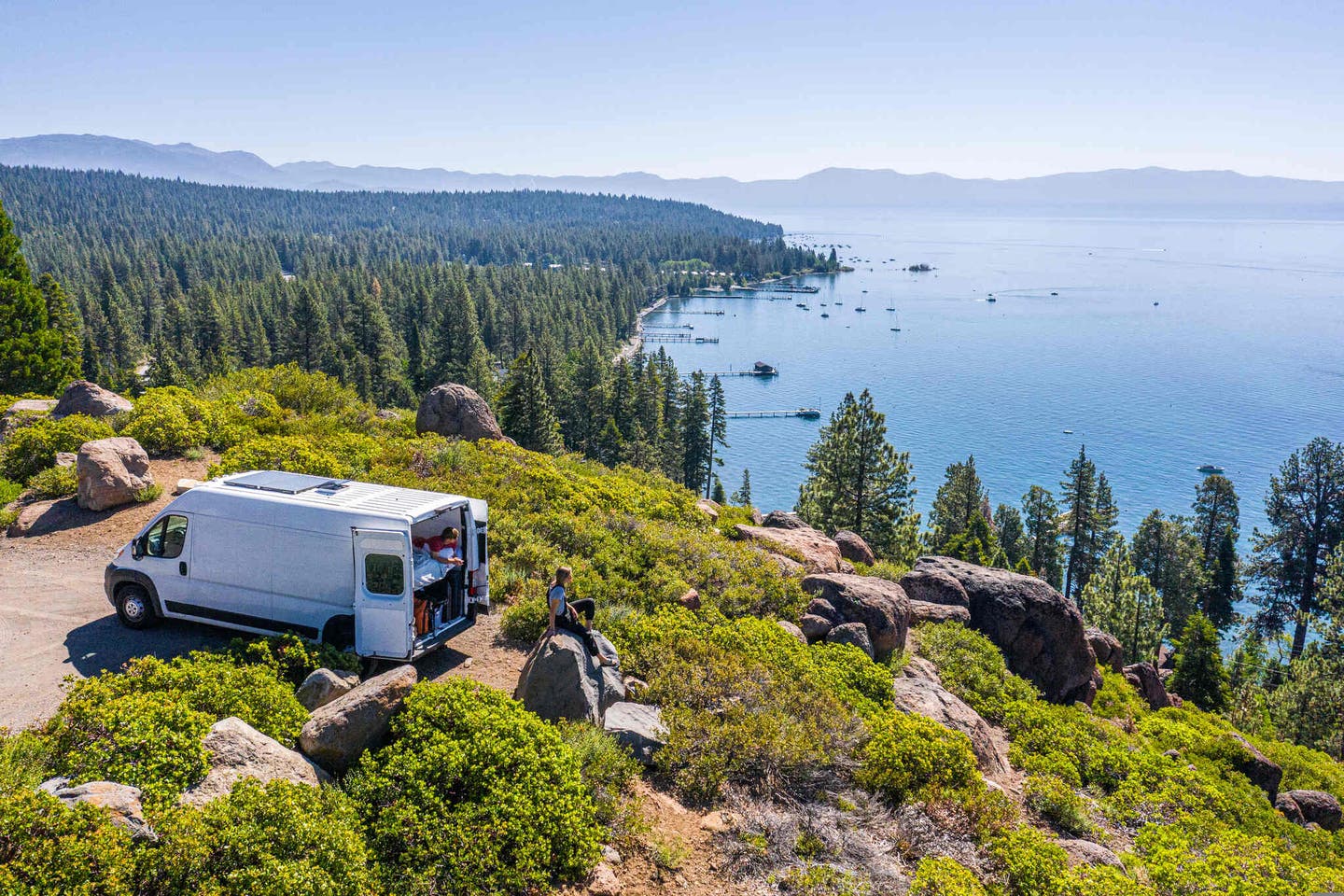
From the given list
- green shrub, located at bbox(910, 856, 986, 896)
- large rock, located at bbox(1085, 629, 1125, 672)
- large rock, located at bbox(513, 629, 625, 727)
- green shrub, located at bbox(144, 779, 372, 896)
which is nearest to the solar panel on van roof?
large rock, located at bbox(513, 629, 625, 727)

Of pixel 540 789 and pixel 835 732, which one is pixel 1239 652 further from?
pixel 540 789

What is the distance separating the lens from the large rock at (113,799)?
6.19 m

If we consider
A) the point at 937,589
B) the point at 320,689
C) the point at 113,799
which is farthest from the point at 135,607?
the point at 937,589

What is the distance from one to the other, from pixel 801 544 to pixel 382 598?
16.0 metres

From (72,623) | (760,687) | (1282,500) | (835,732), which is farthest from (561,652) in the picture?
(1282,500)

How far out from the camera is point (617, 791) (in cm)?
898

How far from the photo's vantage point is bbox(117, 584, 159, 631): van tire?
11.7m

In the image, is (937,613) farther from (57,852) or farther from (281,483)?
(57,852)

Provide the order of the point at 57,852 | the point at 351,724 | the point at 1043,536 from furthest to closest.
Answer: the point at 1043,536 < the point at 351,724 < the point at 57,852

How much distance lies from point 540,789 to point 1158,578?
64497 millimetres

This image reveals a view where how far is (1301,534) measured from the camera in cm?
5284

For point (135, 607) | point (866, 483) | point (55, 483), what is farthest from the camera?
point (866, 483)

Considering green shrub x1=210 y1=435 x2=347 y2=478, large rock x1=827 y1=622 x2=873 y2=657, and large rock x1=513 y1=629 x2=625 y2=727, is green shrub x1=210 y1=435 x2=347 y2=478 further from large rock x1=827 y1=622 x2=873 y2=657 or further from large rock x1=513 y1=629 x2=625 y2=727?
large rock x1=827 y1=622 x2=873 y2=657

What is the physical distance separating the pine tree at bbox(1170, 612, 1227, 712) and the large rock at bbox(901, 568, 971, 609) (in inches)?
946
